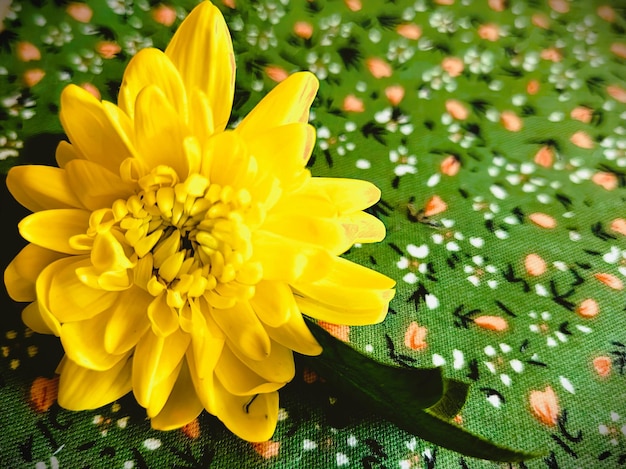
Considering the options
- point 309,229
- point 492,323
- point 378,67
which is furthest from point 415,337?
point 378,67

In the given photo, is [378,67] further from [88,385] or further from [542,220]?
[88,385]

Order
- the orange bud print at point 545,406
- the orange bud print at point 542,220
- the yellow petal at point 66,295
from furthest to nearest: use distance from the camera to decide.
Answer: the orange bud print at point 542,220
the orange bud print at point 545,406
the yellow petal at point 66,295

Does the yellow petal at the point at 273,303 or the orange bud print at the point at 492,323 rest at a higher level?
the yellow petal at the point at 273,303

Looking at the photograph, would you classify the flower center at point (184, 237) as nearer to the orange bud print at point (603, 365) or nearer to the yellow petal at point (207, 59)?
the yellow petal at point (207, 59)

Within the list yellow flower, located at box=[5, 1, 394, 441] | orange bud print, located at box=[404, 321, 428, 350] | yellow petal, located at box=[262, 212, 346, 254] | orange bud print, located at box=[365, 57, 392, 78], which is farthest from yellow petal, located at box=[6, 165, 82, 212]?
orange bud print, located at box=[365, 57, 392, 78]

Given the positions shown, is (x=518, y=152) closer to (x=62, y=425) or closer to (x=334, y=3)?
(x=334, y=3)

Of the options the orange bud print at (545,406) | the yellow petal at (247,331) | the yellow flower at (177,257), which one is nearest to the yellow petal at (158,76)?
the yellow flower at (177,257)

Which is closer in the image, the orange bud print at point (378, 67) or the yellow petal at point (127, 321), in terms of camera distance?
the yellow petal at point (127, 321)
